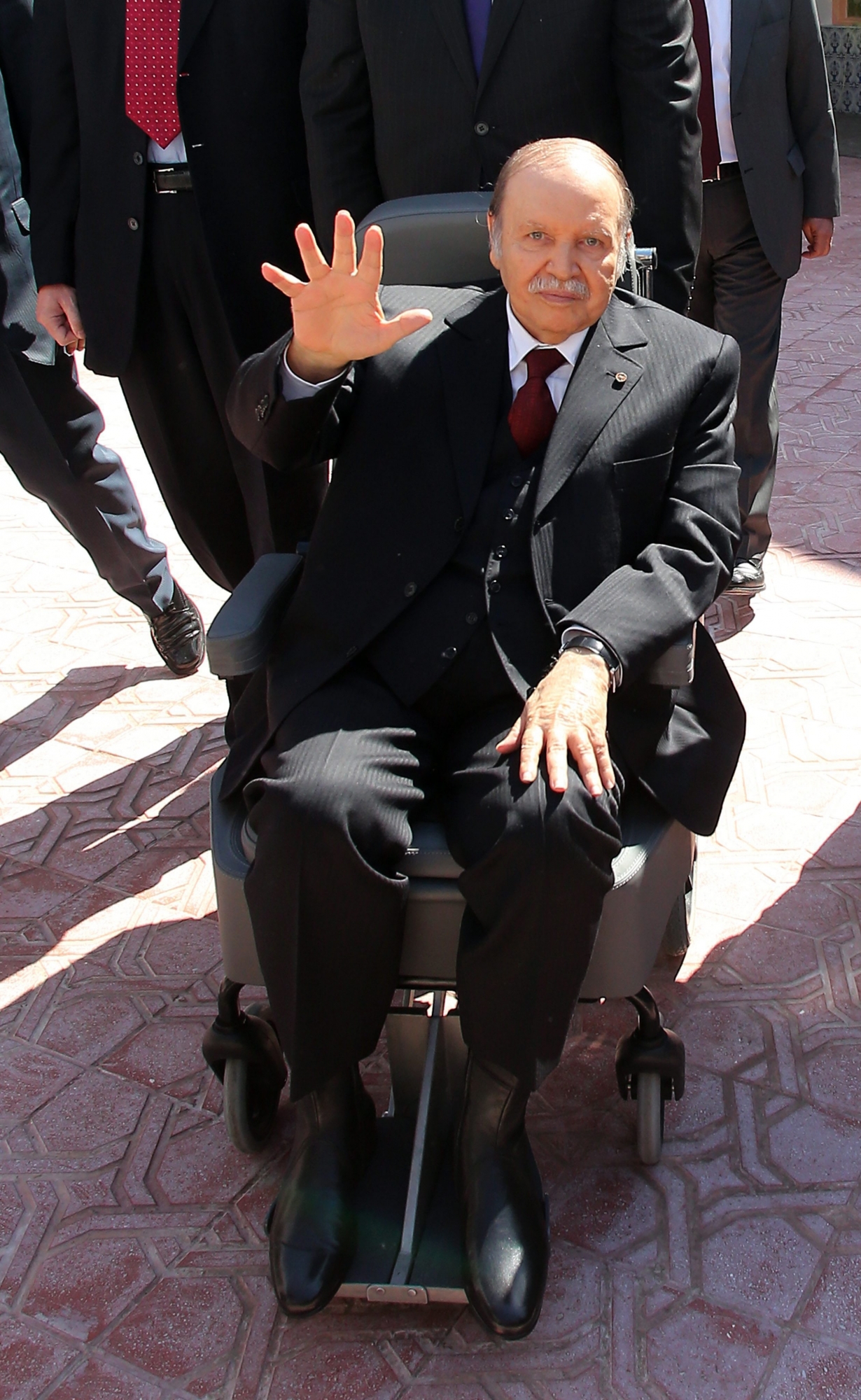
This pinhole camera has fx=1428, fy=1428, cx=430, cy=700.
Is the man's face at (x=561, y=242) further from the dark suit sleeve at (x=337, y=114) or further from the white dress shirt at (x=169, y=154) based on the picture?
the white dress shirt at (x=169, y=154)

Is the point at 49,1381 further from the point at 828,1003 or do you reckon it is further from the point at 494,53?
the point at 494,53

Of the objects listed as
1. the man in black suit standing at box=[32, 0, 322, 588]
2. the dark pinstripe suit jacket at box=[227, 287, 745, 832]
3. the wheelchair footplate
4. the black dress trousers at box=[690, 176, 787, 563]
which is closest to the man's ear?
the dark pinstripe suit jacket at box=[227, 287, 745, 832]

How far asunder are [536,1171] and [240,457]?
194 cm

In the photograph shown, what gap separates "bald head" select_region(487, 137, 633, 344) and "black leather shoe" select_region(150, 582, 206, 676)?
208cm

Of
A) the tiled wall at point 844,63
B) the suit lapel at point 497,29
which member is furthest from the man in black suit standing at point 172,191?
the tiled wall at point 844,63

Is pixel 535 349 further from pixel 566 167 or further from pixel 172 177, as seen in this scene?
pixel 172 177

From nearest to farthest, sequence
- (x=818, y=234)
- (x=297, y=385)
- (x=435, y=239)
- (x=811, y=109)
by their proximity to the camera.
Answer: (x=297, y=385) < (x=435, y=239) < (x=811, y=109) < (x=818, y=234)

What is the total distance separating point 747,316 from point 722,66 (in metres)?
0.74

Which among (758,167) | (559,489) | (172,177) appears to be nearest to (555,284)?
(559,489)

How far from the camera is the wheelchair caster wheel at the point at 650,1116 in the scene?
2477 millimetres

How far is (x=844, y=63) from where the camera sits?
14.3 metres

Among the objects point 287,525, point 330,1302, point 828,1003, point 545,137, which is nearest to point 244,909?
point 330,1302

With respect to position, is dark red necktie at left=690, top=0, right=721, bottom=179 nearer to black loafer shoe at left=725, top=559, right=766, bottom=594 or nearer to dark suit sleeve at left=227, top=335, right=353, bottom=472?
black loafer shoe at left=725, top=559, right=766, bottom=594

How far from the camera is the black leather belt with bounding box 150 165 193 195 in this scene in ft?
11.0
